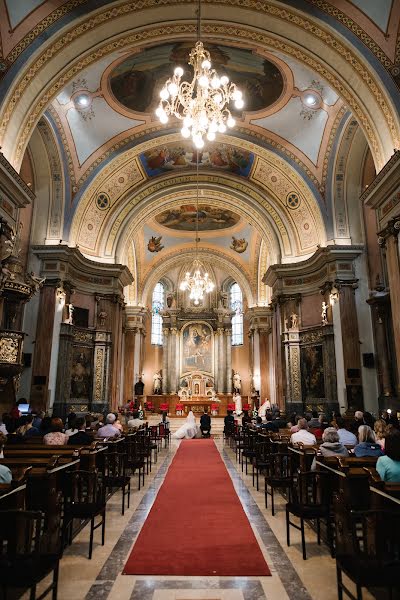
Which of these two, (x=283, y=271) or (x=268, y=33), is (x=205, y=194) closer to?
(x=283, y=271)

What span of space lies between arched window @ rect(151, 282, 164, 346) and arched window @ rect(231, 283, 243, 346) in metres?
4.84

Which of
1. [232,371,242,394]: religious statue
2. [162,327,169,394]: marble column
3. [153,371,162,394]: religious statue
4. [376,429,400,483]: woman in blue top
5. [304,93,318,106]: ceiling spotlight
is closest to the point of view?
[376,429,400,483]: woman in blue top

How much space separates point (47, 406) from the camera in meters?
12.9

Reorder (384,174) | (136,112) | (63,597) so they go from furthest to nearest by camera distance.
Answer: (136,112) < (384,174) < (63,597)

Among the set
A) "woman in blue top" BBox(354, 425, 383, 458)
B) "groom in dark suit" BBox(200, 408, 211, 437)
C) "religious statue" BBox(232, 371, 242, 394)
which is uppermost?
"religious statue" BBox(232, 371, 242, 394)

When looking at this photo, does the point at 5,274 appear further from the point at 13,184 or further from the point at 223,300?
the point at 223,300

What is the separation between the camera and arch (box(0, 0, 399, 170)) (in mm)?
9516

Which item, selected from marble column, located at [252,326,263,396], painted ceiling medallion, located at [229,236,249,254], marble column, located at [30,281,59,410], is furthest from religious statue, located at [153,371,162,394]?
marble column, located at [30,281,59,410]

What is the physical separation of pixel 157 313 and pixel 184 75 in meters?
17.8

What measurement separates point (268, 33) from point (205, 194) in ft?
27.8

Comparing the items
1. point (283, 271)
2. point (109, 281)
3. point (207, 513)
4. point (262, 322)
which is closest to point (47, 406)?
point (109, 281)

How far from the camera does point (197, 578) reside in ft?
11.7

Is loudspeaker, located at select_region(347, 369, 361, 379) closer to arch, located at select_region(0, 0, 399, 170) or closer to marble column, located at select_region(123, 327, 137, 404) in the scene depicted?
arch, located at select_region(0, 0, 399, 170)

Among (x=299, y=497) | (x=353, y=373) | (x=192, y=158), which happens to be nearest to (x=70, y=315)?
(x=192, y=158)
